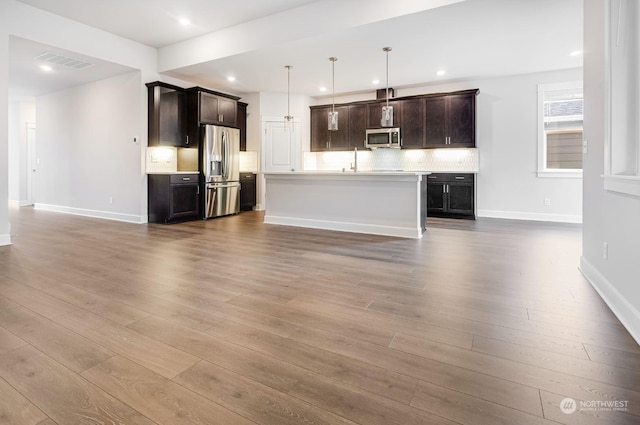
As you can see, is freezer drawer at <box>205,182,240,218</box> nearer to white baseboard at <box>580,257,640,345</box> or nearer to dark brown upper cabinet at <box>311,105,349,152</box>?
dark brown upper cabinet at <box>311,105,349,152</box>

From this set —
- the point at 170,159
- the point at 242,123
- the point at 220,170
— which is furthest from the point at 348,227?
the point at 242,123

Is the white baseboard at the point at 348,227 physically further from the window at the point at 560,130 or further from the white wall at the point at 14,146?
the white wall at the point at 14,146

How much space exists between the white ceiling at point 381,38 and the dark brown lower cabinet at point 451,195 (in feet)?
6.71

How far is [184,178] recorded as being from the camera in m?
6.59

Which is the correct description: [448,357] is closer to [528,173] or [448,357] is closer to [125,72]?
[528,173]

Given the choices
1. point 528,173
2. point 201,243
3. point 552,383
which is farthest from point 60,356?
point 528,173

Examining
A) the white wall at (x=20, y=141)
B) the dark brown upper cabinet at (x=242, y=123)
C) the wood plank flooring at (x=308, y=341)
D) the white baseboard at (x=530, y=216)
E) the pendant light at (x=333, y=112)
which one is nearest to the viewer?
the wood plank flooring at (x=308, y=341)

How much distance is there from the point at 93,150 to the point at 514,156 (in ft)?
28.5

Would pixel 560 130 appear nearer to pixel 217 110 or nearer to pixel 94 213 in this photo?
pixel 217 110

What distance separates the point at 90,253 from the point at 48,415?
311cm

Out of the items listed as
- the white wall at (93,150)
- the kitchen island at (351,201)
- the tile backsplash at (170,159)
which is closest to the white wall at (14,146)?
the white wall at (93,150)

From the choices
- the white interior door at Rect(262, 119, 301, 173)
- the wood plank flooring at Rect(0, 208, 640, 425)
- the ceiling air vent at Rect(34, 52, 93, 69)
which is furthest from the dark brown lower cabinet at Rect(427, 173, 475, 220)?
the ceiling air vent at Rect(34, 52, 93, 69)

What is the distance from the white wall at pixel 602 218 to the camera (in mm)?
2008

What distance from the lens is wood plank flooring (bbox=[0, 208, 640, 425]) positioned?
4.35ft
